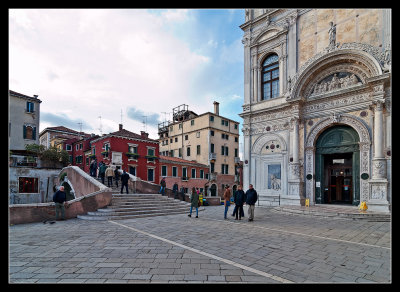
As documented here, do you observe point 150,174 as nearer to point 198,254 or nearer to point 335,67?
point 335,67

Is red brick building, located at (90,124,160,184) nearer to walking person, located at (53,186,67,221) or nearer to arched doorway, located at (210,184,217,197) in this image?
arched doorway, located at (210,184,217,197)

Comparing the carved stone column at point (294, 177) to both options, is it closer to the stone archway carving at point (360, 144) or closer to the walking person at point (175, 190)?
the stone archway carving at point (360, 144)

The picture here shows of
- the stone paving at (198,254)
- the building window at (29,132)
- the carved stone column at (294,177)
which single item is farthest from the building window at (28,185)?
the carved stone column at (294,177)

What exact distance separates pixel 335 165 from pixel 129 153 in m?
19.9

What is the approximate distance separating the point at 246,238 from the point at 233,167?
107 feet

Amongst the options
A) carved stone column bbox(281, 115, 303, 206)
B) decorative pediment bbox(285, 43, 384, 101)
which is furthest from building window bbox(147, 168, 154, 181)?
decorative pediment bbox(285, 43, 384, 101)

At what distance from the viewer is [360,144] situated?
11953 mm

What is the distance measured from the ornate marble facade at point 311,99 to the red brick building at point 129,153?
47.4ft

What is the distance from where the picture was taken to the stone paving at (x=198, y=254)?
12.3 ft

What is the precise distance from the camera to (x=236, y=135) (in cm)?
3934

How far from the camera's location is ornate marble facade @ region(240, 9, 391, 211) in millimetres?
11266

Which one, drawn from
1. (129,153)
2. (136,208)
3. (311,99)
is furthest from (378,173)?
(129,153)

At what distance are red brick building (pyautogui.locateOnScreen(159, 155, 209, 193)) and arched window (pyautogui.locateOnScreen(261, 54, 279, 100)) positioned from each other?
16792 mm
